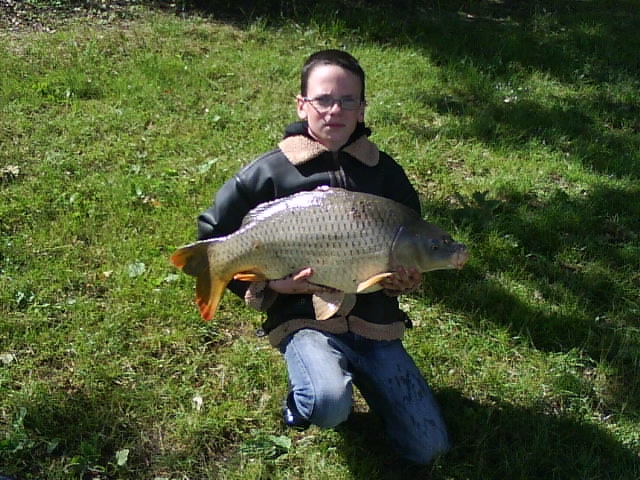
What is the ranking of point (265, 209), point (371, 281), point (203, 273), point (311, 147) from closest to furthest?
point (371, 281), point (265, 209), point (203, 273), point (311, 147)

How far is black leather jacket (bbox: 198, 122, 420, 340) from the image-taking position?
273cm

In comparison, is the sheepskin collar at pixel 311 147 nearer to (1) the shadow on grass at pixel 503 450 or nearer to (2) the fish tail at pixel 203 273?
(2) the fish tail at pixel 203 273

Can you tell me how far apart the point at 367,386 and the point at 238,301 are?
1015mm

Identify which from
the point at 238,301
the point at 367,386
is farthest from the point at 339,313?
the point at 238,301

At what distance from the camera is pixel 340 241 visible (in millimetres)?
2436

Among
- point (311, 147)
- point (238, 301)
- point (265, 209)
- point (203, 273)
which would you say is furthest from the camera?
point (238, 301)

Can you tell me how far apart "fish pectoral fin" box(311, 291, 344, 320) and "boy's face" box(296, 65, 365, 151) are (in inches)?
21.9

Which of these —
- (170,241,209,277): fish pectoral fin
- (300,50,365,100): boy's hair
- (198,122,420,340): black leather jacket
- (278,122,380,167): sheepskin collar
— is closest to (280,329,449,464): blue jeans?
(198,122,420,340): black leather jacket

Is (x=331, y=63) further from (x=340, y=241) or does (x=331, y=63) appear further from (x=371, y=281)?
(x=371, y=281)

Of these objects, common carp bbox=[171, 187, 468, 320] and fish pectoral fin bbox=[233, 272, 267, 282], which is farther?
fish pectoral fin bbox=[233, 272, 267, 282]

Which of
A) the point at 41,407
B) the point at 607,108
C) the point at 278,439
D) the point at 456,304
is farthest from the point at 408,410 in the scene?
the point at 607,108

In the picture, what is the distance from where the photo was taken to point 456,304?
369cm

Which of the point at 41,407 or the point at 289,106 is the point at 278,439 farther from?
the point at 289,106

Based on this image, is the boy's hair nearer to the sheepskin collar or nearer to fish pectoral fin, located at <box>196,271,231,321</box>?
the sheepskin collar
